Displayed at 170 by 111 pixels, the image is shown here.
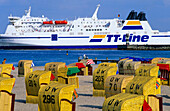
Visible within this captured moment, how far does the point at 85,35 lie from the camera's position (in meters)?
90.8

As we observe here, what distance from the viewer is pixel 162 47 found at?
91.2 metres

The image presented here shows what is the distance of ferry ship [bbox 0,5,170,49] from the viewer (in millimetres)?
90188

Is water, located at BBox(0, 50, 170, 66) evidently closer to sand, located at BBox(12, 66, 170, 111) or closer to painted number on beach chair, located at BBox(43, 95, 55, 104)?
sand, located at BBox(12, 66, 170, 111)

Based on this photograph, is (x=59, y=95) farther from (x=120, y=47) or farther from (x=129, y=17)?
(x=129, y=17)

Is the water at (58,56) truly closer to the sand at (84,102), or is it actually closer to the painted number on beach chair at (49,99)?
the sand at (84,102)

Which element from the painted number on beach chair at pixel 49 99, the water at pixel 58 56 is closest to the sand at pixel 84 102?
the painted number on beach chair at pixel 49 99

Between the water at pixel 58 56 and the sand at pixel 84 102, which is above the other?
the water at pixel 58 56

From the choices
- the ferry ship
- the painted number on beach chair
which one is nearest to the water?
the ferry ship

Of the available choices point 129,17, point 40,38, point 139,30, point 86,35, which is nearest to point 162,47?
point 139,30

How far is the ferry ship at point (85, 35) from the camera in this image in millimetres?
90188

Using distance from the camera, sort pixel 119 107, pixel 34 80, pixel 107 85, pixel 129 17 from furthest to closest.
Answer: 1. pixel 129 17
2. pixel 34 80
3. pixel 107 85
4. pixel 119 107

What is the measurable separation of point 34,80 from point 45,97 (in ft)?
10.3

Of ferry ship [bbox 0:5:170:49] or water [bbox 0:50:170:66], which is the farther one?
ferry ship [bbox 0:5:170:49]

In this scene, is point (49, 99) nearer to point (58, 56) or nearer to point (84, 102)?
point (84, 102)
